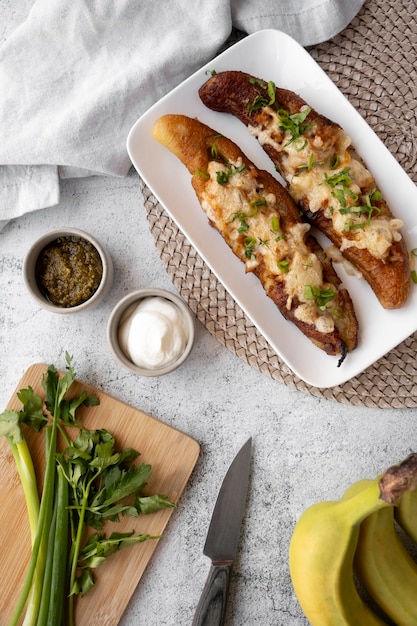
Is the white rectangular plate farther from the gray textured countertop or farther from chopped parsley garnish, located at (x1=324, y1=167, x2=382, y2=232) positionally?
the gray textured countertop

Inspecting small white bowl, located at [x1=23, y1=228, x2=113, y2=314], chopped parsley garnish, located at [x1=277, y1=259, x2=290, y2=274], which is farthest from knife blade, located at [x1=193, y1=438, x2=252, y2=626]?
small white bowl, located at [x1=23, y1=228, x2=113, y2=314]

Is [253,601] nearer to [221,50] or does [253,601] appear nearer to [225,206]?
[225,206]

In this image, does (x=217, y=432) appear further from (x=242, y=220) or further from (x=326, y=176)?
(x=326, y=176)

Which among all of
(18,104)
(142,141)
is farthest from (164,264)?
(18,104)

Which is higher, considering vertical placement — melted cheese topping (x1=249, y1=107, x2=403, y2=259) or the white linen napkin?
the white linen napkin

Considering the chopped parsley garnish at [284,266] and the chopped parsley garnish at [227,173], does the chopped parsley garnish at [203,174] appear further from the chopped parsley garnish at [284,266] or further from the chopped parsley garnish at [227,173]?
the chopped parsley garnish at [284,266]

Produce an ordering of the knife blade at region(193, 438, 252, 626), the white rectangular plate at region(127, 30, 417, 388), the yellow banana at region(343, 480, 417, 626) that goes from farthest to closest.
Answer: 1. the knife blade at region(193, 438, 252, 626)
2. the white rectangular plate at region(127, 30, 417, 388)
3. the yellow banana at region(343, 480, 417, 626)

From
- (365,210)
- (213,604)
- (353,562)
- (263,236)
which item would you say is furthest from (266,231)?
(213,604)
